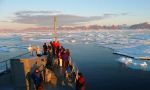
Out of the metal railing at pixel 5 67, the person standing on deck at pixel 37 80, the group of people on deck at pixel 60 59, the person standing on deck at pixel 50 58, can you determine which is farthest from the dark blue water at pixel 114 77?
the person standing on deck at pixel 37 80

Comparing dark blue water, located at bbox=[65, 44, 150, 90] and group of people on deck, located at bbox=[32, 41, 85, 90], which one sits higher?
group of people on deck, located at bbox=[32, 41, 85, 90]

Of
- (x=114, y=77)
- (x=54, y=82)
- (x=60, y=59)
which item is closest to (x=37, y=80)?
(x=54, y=82)

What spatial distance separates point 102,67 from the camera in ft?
101

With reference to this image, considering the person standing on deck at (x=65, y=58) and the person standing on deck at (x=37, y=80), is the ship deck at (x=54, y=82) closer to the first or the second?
the person standing on deck at (x=65, y=58)

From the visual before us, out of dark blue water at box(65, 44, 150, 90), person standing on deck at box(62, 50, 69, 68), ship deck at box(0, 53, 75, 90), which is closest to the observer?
ship deck at box(0, 53, 75, 90)

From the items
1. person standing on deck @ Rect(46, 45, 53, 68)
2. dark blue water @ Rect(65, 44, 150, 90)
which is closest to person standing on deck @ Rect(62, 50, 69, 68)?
person standing on deck @ Rect(46, 45, 53, 68)

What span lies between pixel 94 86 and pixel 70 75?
739 centimetres

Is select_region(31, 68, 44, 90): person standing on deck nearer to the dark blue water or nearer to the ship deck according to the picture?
the ship deck

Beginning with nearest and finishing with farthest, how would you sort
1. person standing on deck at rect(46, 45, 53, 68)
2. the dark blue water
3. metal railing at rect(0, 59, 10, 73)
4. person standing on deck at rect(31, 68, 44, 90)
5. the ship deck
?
person standing on deck at rect(31, 68, 44, 90) → the ship deck → person standing on deck at rect(46, 45, 53, 68) → metal railing at rect(0, 59, 10, 73) → the dark blue water

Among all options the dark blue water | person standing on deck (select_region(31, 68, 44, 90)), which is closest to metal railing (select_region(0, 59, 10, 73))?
the dark blue water

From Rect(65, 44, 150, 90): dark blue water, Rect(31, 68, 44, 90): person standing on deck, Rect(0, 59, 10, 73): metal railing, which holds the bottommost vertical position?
Rect(65, 44, 150, 90): dark blue water

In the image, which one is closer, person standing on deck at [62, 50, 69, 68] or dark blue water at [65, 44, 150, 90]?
person standing on deck at [62, 50, 69, 68]

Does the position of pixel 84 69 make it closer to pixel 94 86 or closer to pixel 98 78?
pixel 98 78

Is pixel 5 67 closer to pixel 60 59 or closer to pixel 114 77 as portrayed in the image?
pixel 114 77
